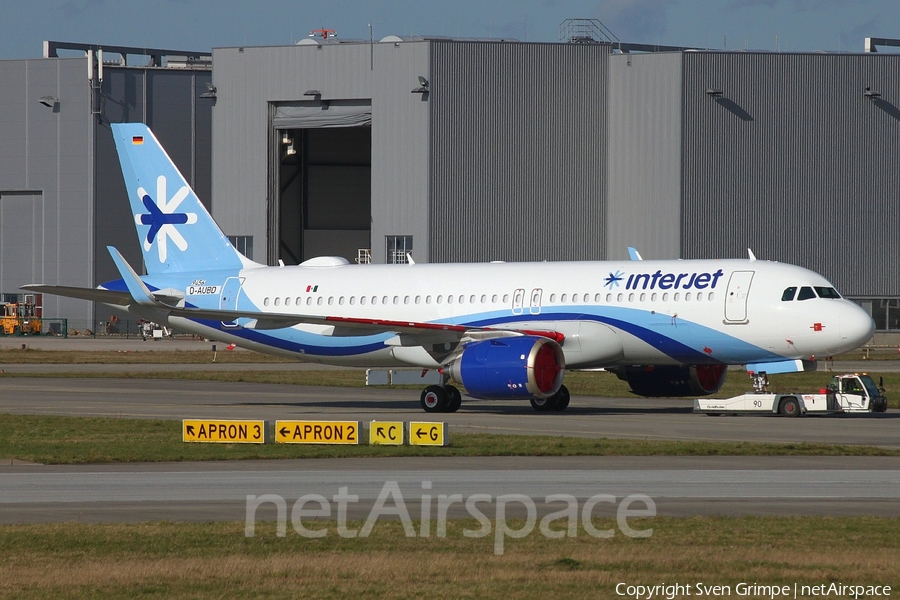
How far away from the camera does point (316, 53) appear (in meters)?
78.0

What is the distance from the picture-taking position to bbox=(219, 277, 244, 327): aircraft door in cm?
4103

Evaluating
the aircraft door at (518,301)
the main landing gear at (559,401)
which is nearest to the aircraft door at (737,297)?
the main landing gear at (559,401)

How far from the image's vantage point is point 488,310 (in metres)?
37.0

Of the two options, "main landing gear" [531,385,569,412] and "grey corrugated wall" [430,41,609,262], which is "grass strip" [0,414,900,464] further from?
"grey corrugated wall" [430,41,609,262]

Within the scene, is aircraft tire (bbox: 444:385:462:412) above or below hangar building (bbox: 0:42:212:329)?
below

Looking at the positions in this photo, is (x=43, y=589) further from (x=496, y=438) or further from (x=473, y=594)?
(x=496, y=438)

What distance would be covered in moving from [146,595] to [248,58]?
235 ft

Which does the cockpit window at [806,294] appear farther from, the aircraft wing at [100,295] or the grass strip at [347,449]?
the aircraft wing at [100,295]

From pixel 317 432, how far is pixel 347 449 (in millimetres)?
1483

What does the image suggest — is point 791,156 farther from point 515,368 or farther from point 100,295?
point 100,295

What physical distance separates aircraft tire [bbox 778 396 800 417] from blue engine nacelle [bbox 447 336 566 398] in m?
5.91

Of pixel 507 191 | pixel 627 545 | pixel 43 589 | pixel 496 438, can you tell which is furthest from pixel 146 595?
pixel 507 191

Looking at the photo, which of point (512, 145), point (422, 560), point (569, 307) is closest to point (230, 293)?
point (569, 307)

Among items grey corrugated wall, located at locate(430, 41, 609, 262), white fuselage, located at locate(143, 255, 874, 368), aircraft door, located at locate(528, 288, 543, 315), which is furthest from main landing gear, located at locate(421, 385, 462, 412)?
grey corrugated wall, located at locate(430, 41, 609, 262)
